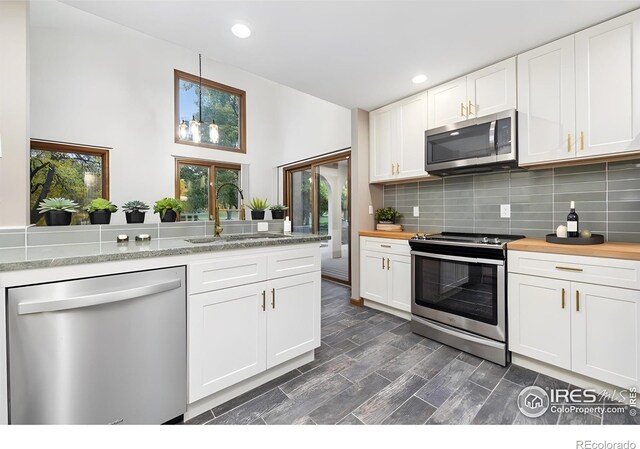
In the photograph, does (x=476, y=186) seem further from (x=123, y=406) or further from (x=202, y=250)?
(x=123, y=406)

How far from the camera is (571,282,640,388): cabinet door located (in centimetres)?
165

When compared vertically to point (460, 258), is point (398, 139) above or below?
above

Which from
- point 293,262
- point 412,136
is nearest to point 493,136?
point 412,136

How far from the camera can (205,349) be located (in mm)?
1600

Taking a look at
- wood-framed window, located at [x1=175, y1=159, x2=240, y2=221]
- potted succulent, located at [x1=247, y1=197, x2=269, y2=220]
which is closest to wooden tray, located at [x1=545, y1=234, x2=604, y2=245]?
potted succulent, located at [x1=247, y1=197, x2=269, y2=220]

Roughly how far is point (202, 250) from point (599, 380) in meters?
2.57

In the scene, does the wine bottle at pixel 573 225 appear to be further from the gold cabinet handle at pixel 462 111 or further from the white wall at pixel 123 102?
the white wall at pixel 123 102

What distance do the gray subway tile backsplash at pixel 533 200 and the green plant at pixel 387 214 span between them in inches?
4.5

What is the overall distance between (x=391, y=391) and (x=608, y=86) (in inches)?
98.5

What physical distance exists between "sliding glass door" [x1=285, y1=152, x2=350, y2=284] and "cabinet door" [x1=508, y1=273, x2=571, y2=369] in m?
2.54

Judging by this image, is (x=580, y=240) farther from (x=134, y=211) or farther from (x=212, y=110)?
(x=212, y=110)

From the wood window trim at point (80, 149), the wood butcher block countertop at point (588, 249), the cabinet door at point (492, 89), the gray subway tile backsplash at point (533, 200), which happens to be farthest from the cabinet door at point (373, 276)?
the wood window trim at point (80, 149)

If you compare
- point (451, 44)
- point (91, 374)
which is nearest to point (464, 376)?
point (91, 374)

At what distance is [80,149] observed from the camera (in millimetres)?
3945
